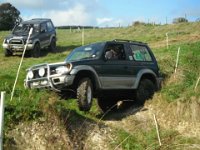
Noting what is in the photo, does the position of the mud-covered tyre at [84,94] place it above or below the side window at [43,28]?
below

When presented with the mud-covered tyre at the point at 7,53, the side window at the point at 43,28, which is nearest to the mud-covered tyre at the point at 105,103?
the mud-covered tyre at the point at 7,53

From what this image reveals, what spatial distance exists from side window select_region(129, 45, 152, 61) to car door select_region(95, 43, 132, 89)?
1.40 ft

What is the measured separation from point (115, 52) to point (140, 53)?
47.9 inches

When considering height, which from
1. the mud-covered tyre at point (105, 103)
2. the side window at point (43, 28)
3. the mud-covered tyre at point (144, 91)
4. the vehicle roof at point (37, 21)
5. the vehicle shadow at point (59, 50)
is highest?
the vehicle roof at point (37, 21)

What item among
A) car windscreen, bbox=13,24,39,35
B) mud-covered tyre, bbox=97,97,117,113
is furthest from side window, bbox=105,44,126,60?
car windscreen, bbox=13,24,39,35

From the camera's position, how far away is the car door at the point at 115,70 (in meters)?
13.3

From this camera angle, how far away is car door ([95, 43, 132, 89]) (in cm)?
1331

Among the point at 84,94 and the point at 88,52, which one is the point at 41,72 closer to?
the point at 84,94

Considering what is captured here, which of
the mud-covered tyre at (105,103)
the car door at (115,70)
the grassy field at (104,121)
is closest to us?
the grassy field at (104,121)

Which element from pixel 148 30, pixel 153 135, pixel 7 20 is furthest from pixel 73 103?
pixel 7 20

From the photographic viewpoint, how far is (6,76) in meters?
18.1

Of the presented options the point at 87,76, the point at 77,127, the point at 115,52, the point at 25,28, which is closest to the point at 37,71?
the point at 87,76

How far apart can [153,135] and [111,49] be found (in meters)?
2.80

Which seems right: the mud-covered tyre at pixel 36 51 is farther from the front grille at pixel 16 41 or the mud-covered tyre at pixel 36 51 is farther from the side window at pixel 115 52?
the side window at pixel 115 52
